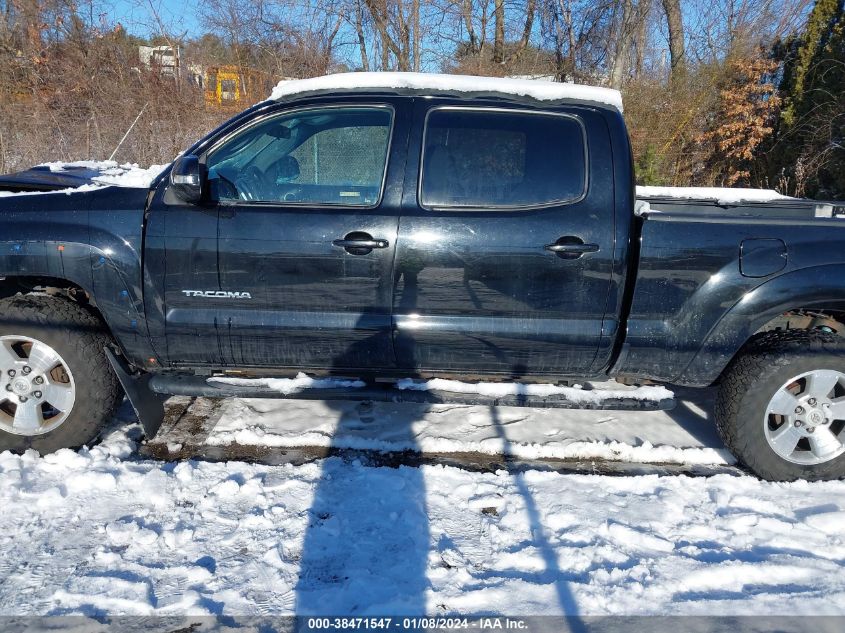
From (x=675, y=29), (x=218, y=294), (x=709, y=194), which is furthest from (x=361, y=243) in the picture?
(x=675, y=29)

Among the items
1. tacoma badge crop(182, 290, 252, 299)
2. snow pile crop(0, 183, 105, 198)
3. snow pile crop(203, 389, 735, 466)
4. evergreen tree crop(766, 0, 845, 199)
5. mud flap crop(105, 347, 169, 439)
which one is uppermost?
evergreen tree crop(766, 0, 845, 199)

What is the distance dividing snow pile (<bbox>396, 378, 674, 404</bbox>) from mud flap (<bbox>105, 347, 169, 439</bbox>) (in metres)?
1.46

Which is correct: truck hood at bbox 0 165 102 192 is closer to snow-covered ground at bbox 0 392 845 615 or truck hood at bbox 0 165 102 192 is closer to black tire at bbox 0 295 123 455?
black tire at bbox 0 295 123 455

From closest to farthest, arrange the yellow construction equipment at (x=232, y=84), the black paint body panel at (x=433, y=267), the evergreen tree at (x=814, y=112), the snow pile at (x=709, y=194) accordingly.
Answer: the black paint body panel at (x=433, y=267) → the snow pile at (x=709, y=194) → the evergreen tree at (x=814, y=112) → the yellow construction equipment at (x=232, y=84)

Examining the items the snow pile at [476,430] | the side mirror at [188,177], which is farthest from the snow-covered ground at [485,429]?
the side mirror at [188,177]

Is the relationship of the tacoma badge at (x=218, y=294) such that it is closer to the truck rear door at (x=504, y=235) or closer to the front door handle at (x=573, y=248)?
the truck rear door at (x=504, y=235)

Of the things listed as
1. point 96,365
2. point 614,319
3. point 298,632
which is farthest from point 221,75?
point 298,632

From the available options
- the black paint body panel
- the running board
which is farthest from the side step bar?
the black paint body panel

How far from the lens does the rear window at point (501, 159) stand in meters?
3.16

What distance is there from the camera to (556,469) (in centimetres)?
345

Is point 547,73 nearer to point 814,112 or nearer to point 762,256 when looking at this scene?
point 814,112

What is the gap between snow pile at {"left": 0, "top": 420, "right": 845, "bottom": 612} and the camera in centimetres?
239

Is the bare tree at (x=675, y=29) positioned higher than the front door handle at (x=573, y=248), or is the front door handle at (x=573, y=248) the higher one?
the bare tree at (x=675, y=29)

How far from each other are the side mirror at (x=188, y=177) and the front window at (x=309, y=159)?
16 centimetres
